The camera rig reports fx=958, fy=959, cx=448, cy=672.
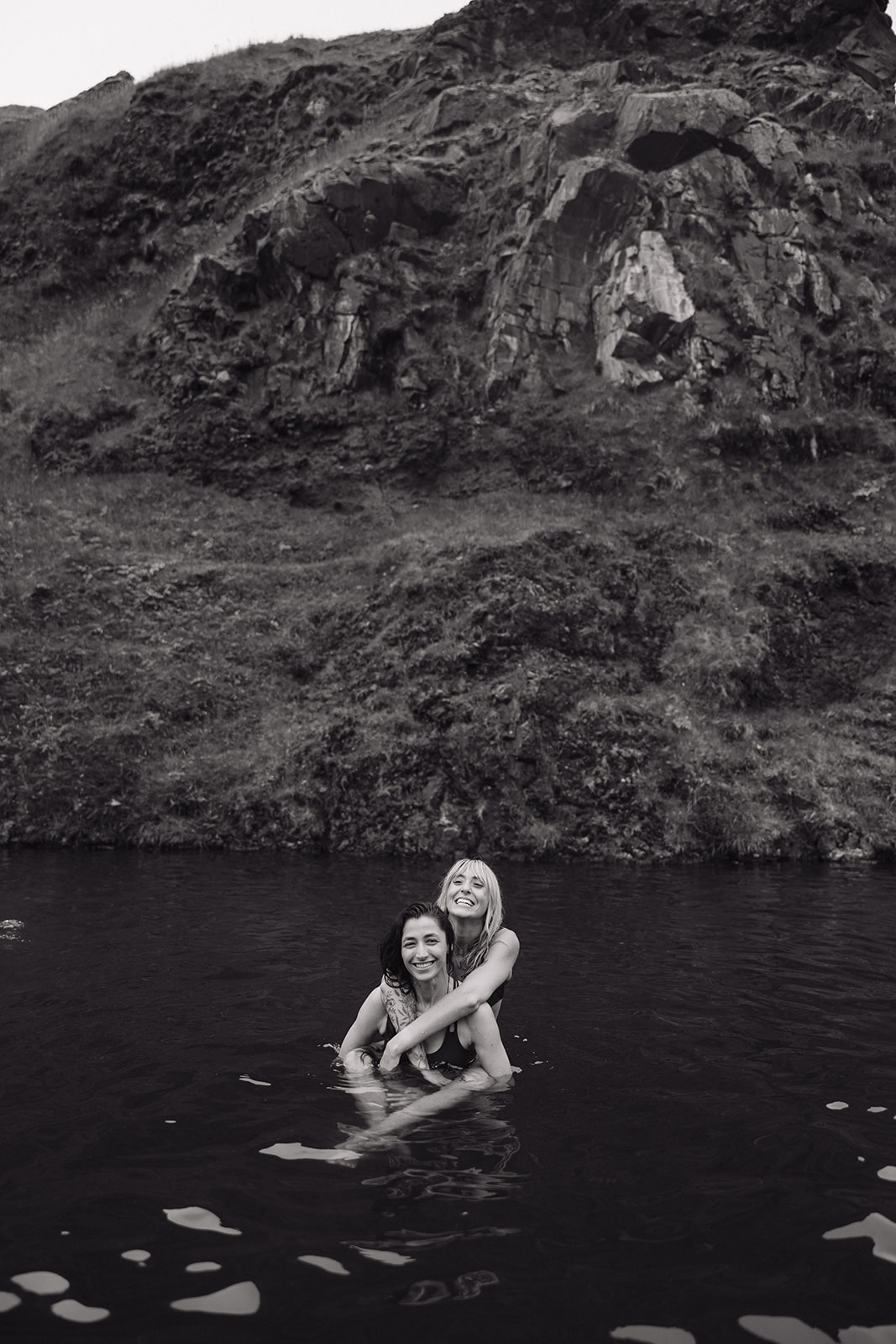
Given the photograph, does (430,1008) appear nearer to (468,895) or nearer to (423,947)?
(423,947)

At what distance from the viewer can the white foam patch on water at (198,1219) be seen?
14.3 feet

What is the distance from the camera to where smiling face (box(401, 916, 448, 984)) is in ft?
20.8

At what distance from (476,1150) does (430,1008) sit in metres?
1.17

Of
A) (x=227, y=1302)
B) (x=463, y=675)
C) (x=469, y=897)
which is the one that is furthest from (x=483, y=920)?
(x=463, y=675)

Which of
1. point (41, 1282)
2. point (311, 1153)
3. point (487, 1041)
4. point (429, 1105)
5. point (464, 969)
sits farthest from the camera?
point (464, 969)

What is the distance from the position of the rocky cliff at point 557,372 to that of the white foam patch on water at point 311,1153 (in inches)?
566

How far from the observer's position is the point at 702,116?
114ft

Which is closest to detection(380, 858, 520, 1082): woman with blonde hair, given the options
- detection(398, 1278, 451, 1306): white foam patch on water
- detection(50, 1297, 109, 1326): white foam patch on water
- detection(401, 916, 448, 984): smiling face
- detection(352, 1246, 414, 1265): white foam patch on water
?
detection(401, 916, 448, 984): smiling face

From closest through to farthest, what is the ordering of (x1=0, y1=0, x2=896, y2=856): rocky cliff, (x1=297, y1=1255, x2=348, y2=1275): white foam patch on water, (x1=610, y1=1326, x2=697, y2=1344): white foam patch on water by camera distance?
1. (x1=610, y1=1326, x2=697, y2=1344): white foam patch on water
2. (x1=297, y1=1255, x2=348, y2=1275): white foam patch on water
3. (x1=0, y1=0, x2=896, y2=856): rocky cliff

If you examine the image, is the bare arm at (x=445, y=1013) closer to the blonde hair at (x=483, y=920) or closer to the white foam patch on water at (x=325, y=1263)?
the blonde hair at (x=483, y=920)

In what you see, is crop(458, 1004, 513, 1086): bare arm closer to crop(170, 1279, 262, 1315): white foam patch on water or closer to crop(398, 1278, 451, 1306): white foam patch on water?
crop(398, 1278, 451, 1306): white foam patch on water

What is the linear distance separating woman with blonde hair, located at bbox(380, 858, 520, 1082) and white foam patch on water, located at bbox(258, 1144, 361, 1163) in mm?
940

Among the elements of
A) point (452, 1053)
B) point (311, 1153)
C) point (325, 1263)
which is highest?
point (325, 1263)

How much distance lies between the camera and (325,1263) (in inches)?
159
